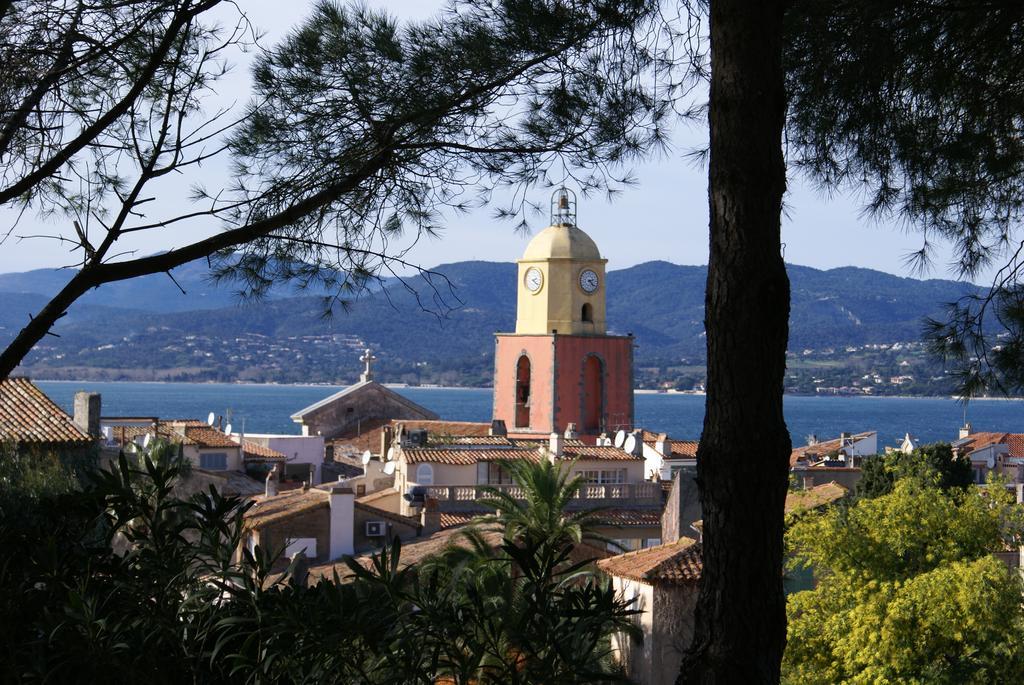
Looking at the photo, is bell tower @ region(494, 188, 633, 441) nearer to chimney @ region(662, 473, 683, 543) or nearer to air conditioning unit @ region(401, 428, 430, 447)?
air conditioning unit @ region(401, 428, 430, 447)

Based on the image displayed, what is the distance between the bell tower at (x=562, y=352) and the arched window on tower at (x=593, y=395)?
35 millimetres

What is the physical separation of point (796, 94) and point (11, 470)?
40.0ft

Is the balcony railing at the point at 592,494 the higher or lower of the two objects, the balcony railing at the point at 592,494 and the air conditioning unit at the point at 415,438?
the lower

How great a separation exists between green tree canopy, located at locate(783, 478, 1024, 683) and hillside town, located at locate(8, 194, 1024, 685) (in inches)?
27.4

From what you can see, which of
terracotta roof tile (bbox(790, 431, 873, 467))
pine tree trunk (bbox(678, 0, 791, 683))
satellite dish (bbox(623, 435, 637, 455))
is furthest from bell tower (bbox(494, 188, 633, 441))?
pine tree trunk (bbox(678, 0, 791, 683))

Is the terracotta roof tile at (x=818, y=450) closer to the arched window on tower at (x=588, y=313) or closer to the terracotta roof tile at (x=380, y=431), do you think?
the arched window on tower at (x=588, y=313)

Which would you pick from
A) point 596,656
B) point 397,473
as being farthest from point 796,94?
point 397,473

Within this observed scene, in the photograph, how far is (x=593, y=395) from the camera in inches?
1869

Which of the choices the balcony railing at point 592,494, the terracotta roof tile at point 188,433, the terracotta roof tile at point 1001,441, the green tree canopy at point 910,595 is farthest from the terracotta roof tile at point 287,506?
the terracotta roof tile at point 1001,441

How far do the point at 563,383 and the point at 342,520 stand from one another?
895 inches

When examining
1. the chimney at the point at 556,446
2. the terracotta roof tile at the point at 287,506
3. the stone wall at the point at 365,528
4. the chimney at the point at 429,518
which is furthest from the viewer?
the chimney at the point at 556,446

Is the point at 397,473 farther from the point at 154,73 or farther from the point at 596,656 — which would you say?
the point at 596,656

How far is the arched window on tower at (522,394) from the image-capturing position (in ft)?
156

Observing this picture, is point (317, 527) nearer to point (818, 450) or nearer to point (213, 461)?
point (213, 461)
